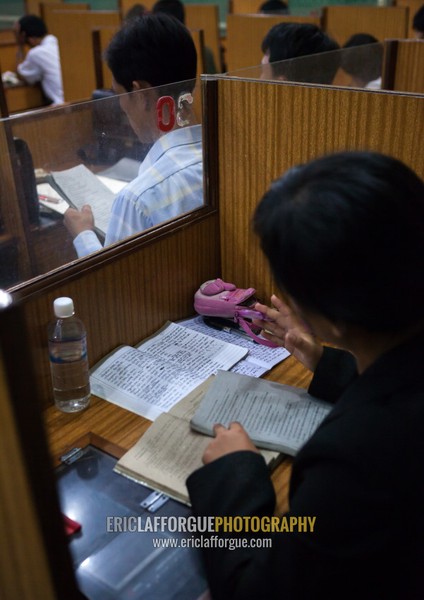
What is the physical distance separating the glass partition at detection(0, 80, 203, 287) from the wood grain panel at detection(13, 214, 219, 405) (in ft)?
0.23

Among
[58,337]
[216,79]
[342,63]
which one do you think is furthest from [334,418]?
[342,63]

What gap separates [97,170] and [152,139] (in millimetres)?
229

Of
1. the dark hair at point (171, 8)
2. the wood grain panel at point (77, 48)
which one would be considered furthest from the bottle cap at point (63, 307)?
the wood grain panel at point (77, 48)

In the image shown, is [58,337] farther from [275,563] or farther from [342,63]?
[342,63]

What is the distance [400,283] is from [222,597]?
1.42 ft

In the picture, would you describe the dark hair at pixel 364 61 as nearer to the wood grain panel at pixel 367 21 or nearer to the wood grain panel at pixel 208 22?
the wood grain panel at pixel 367 21

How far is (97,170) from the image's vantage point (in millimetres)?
1593

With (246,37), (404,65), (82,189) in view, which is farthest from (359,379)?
(246,37)

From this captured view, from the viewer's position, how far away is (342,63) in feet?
7.66

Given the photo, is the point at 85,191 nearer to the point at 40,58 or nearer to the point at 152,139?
the point at 152,139

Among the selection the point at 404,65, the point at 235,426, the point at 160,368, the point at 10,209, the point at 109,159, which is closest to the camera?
the point at 235,426

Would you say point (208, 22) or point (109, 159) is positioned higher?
point (208, 22)

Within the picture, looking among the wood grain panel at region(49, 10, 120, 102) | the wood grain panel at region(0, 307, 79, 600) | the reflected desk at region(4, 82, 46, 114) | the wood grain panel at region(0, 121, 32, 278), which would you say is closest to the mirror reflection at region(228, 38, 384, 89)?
the wood grain panel at region(0, 121, 32, 278)

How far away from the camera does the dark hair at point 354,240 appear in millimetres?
627
